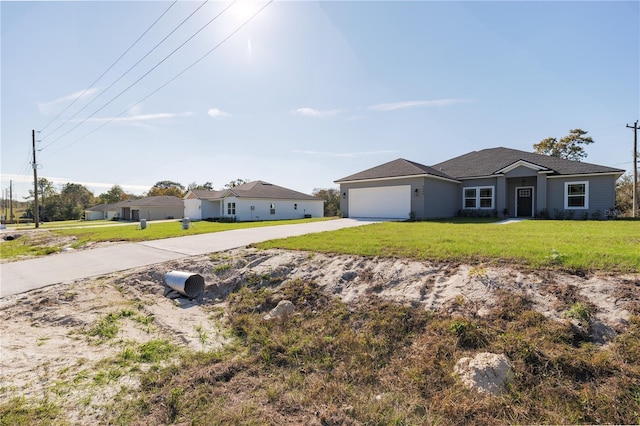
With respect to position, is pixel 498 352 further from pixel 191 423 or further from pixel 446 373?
pixel 191 423

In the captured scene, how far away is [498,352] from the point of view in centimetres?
369

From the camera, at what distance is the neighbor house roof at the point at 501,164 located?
1709 cm

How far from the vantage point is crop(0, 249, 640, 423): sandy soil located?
370 cm

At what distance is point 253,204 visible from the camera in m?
28.7

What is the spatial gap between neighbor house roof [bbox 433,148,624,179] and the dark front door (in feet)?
5.99

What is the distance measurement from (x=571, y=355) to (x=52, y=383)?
6.13 m

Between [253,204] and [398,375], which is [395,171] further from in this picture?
[398,375]

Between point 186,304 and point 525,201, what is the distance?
20714 mm

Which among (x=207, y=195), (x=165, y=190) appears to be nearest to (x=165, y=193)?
(x=165, y=190)

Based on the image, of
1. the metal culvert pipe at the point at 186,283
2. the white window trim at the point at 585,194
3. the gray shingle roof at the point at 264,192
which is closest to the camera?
the metal culvert pipe at the point at 186,283

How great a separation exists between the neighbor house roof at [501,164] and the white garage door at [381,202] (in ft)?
15.6

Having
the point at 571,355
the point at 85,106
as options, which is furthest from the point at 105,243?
the point at 571,355

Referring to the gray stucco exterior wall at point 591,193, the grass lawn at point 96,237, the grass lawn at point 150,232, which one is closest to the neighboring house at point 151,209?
the grass lawn at point 96,237

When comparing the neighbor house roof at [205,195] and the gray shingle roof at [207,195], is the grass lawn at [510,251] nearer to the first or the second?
the gray shingle roof at [207,195]
